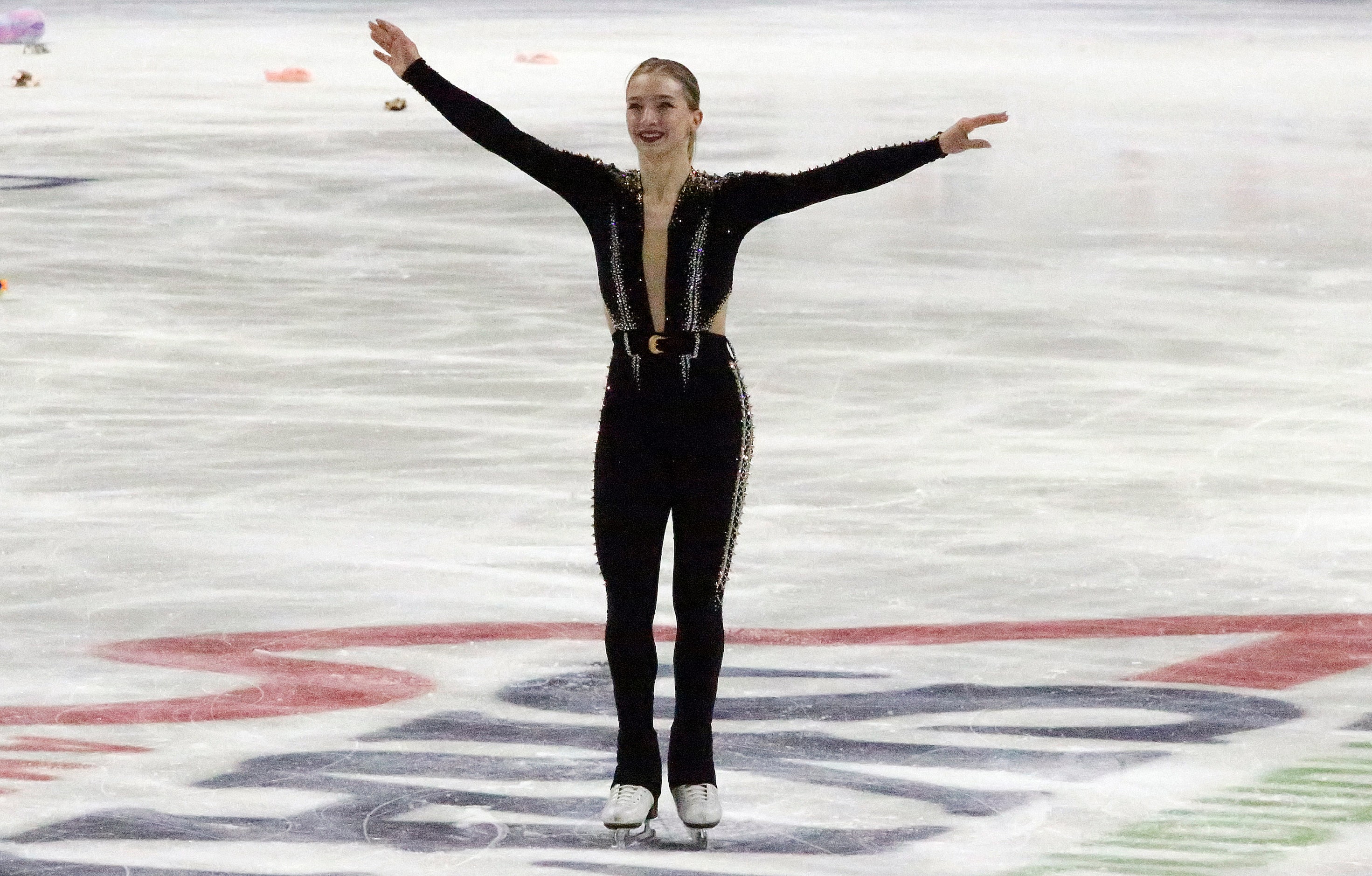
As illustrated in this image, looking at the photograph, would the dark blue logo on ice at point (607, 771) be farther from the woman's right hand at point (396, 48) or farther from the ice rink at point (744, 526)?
the woman's right hand at point (396, 48)

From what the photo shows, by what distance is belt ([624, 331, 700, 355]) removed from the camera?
16.0 feet

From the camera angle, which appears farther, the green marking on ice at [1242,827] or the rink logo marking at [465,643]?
the rink logo marking at [465,643]

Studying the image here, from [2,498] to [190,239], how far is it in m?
6.15

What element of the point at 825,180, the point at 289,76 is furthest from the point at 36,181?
the point at 825,180

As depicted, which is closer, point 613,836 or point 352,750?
point 613,836

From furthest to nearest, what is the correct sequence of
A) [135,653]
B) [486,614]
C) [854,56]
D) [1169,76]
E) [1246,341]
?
[854,56] → [1169,76] → [1246,341] → [486,614] → [135,653]

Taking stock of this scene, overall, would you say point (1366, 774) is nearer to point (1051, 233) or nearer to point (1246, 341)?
point (1246, 341)

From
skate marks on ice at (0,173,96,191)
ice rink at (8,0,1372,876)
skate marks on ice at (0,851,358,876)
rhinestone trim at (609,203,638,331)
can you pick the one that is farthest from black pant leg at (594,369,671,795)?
skate marks on ice at (0,173,96,191)

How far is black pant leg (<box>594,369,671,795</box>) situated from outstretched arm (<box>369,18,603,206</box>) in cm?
41

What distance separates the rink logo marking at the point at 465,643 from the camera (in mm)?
5875

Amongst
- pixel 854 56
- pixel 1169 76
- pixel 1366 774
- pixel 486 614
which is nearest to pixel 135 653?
pixel 486 614

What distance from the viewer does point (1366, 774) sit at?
17.6 feet

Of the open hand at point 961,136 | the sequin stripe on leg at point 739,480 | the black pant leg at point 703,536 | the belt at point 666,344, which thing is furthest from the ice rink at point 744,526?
the open hand at point 961,136

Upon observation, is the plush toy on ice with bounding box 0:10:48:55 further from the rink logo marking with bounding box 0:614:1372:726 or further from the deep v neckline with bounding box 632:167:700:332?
the deep v neckline with bounding box 632:167:700:332
